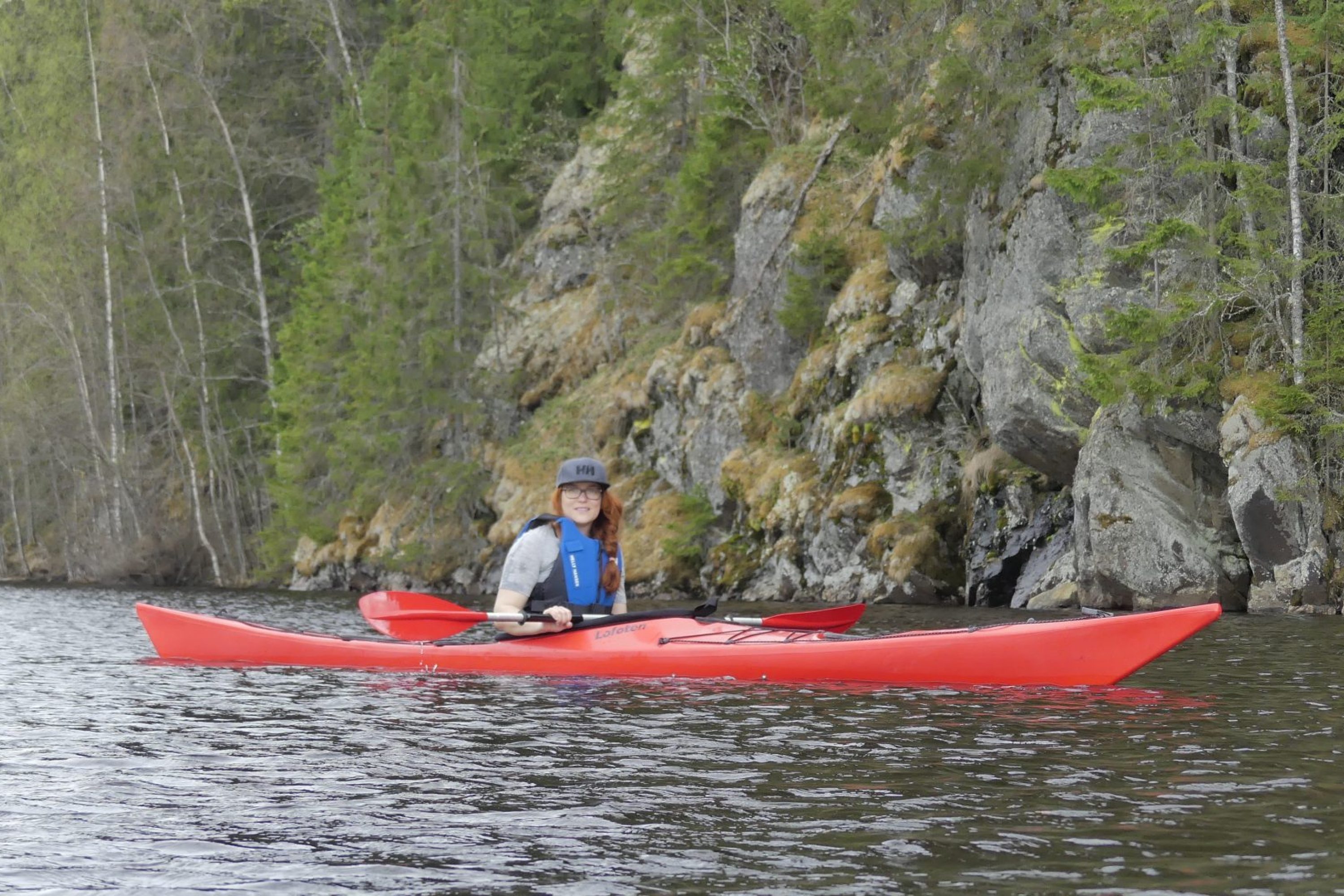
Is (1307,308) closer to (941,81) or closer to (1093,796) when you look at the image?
(941,81)

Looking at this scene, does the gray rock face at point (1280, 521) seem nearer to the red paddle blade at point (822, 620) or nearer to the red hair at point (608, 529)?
the red paddle blade at point (822, 620)

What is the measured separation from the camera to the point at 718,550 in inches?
989

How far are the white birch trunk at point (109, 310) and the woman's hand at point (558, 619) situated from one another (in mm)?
33415

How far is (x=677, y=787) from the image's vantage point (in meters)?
6.30

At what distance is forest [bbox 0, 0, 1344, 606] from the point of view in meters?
17.7

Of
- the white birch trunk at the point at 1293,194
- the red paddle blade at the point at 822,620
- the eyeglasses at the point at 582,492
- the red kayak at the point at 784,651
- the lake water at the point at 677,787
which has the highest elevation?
the white birch trunk at the point at 1293,194

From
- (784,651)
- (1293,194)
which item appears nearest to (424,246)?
(1293,194)

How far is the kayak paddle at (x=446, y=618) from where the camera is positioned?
10.7 meters

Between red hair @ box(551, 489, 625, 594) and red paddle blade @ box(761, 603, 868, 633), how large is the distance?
120 cm

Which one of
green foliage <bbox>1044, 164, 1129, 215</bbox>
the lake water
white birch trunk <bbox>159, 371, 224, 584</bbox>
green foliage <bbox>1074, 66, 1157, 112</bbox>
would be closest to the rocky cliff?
green foliage <bbox>1044, 164, 1129, 215</bbox>

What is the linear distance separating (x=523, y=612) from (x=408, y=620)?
1745mm

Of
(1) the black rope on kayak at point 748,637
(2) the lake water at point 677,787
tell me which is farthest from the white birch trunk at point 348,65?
(2) the lake water at point 677,787

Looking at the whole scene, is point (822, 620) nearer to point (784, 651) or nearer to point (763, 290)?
point (784, 651)

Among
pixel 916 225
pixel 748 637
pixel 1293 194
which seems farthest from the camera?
pixel 916 225
